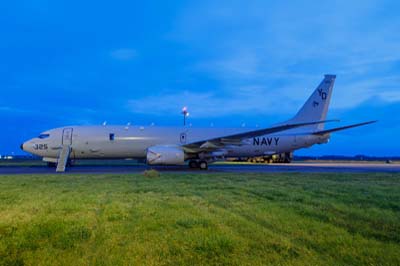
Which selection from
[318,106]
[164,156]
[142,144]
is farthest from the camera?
[318,106]

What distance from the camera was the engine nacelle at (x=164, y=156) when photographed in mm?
18656

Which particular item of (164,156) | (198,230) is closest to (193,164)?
(164,156)

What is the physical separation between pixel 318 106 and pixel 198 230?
76.6 feet

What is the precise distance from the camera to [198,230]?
471 cm

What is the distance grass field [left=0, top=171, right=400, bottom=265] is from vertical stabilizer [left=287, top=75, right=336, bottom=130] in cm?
1851

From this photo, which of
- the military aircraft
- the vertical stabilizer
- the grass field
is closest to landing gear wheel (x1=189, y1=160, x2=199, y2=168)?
the military aircraft

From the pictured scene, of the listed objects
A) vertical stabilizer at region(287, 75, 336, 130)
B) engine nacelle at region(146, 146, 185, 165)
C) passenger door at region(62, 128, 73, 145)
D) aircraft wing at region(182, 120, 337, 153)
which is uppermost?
vertical stabilizer at region(287, 75, 336, 130)

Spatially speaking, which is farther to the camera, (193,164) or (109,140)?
(193,164)

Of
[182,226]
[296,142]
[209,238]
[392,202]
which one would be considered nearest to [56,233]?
[182,226]

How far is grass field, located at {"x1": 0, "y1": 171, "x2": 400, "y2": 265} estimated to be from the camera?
364 cm

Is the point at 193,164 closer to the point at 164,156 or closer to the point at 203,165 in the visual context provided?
the point at 203,165

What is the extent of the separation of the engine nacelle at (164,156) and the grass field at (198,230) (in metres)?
10.9

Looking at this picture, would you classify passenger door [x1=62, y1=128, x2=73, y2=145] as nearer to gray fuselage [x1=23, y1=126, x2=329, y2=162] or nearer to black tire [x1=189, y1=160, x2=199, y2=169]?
gray fuselage [x1=23, y1=126, x2=329, y2=162]

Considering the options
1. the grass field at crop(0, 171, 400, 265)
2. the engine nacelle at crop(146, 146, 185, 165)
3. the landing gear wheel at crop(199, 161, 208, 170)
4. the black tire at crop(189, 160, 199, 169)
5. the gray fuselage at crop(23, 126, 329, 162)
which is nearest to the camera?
the grass field at crop(0, 171, 400, 265)
